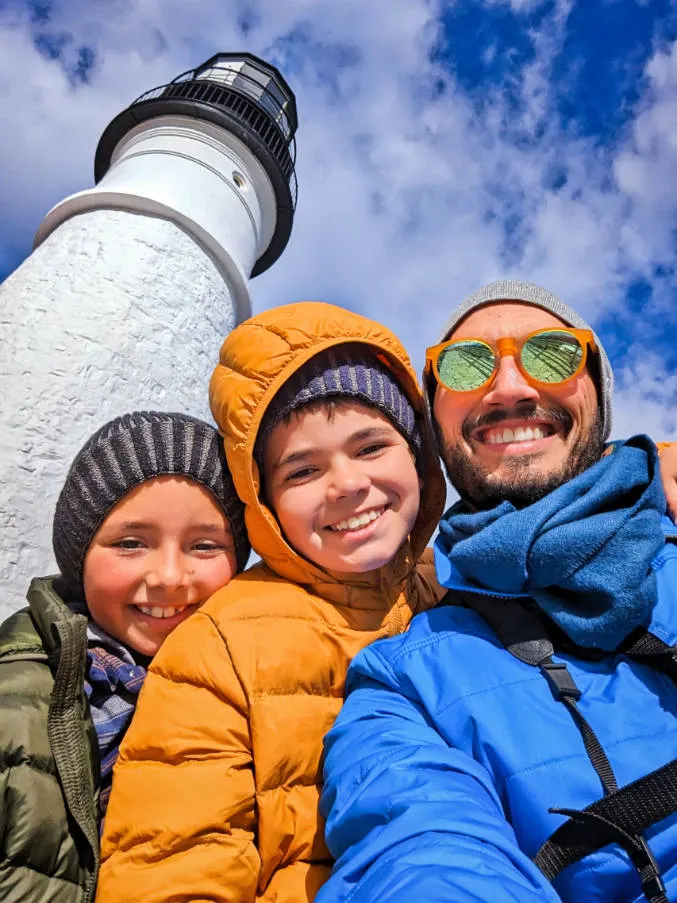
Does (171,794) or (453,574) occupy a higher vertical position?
(453,574)

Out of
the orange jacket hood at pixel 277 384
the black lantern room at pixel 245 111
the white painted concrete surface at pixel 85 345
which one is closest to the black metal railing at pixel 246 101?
the black lantern room at pixel 245 111

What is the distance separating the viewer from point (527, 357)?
1960 millimetres

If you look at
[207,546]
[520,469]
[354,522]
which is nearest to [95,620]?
[207,546]

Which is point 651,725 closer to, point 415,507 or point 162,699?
point 415,507

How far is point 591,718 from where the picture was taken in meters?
1.39

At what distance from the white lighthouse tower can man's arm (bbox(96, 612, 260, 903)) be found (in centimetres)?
255

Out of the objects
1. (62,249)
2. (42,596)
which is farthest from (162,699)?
(62,249)

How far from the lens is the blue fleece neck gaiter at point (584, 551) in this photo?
1484 mm

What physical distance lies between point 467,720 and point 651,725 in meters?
0.44

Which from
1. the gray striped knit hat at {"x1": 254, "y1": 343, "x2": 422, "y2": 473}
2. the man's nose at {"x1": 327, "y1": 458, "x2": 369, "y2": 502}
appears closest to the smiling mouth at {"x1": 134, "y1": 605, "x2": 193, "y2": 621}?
the gray striped knit hat at {"x1": 254, "y1": 343, "x2": 422, "y2": 473}

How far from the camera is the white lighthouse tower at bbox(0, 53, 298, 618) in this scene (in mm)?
4086

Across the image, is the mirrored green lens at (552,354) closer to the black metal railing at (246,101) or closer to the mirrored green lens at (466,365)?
the mirrored green lens at (466,365)

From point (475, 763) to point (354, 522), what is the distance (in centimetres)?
83

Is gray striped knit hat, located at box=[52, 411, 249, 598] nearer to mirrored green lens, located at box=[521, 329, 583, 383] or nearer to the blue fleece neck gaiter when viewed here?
the blue fleece neck gaiter
